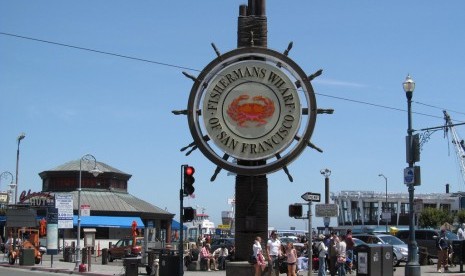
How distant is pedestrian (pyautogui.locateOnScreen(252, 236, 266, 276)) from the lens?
68.8 feet

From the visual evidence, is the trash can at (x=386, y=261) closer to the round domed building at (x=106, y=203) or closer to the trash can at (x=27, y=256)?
the trash can at (x=27, y=256)

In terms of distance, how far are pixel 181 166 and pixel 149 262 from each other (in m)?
7.79

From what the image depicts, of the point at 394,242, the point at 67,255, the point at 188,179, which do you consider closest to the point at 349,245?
the point at 394,242

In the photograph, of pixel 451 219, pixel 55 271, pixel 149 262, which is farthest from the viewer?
pixel 451 219

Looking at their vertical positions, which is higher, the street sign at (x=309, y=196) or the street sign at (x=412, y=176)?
the street sign at (x=412, y=176)

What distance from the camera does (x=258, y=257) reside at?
2097 cm

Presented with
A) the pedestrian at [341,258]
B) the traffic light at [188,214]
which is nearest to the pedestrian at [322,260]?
the pedestrian at [341,258]

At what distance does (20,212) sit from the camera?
139ft

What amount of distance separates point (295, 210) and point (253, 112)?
3.88 meters

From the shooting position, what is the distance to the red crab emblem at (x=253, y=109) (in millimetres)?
21266

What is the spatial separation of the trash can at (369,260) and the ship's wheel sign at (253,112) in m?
5.19

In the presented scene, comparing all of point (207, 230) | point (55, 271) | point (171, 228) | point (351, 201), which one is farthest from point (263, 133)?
point (351, 201)

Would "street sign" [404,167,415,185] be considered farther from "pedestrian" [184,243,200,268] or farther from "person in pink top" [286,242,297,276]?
"pedestrian" [184,243,200,268]

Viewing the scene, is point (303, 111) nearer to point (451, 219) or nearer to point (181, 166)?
point (181, 166)
